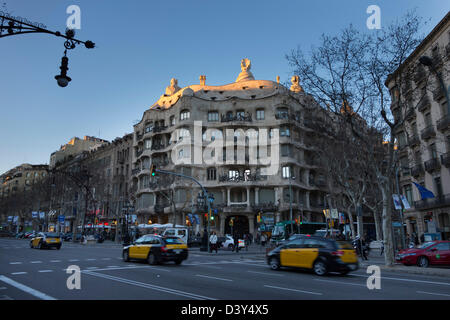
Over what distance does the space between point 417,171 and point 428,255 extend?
19.7m

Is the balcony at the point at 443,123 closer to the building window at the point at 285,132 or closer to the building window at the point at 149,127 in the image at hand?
the building window at the point at 285,132

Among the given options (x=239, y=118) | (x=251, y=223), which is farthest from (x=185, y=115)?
(x=251, y=223)

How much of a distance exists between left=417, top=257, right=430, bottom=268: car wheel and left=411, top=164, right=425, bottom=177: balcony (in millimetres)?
19016

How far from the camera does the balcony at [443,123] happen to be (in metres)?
28.5

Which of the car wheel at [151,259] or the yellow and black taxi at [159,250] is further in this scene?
the car wheel at [151,259]

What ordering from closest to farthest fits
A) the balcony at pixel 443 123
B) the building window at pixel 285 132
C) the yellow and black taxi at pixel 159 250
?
the yellow and black taxi at pixel 159 250
the balcony at pixel 443 123
the building window at pixel 285 132

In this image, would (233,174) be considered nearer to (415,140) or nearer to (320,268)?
(415,140)

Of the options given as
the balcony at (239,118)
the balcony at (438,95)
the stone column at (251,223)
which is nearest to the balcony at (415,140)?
the balcony at (438,95)

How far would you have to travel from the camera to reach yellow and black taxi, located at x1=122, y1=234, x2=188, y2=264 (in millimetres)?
15477

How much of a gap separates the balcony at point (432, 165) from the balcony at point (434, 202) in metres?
2.58

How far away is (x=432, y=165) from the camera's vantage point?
31219 mm

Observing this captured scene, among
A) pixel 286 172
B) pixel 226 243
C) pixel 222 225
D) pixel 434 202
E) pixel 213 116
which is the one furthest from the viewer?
pixel 213 116
